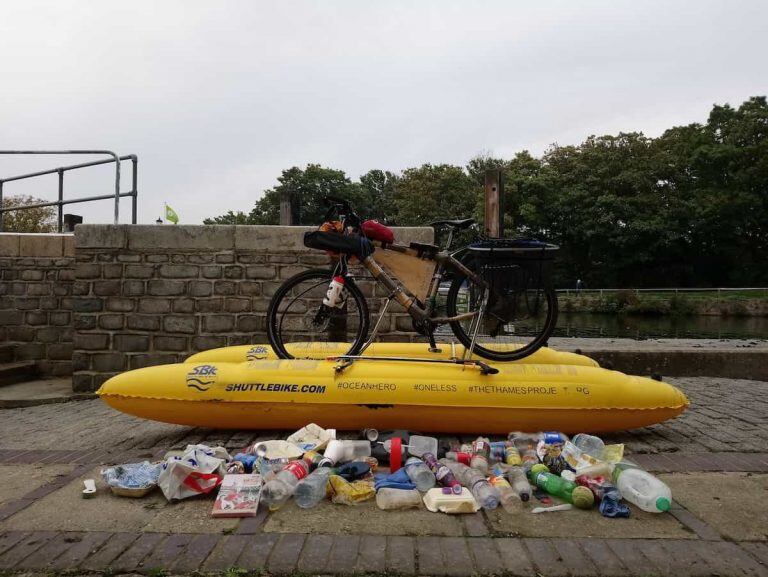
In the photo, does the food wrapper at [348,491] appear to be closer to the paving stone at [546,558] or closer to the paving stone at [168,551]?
the paving stone at [168,551]

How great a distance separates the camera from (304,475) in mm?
3170

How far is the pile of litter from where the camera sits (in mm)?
2850

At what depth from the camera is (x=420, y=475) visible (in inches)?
123

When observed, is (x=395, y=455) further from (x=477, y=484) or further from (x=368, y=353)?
(x=368, y=353)

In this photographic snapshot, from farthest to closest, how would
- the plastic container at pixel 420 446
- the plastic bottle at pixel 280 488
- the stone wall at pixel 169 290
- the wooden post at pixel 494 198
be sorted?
the stone wall at pixel 169 290 < the wooden post at pixel 494 198 < the plastic container at pixel 420 446 < the plastic bottle at pixel 280 488

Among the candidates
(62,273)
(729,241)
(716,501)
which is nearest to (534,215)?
(729,241)

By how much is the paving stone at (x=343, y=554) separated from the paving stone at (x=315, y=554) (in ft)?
0.07

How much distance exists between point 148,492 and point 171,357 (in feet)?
11.7

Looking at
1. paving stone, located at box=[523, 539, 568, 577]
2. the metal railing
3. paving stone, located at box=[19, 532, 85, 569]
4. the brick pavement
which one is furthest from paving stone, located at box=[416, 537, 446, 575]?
the metal railing

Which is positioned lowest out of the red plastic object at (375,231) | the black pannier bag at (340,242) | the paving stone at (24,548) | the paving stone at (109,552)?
the paving stone at (24,548)

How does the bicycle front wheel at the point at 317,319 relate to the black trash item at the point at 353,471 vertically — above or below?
above

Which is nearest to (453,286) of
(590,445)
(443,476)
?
(590,445)

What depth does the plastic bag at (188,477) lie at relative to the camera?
9.73ft

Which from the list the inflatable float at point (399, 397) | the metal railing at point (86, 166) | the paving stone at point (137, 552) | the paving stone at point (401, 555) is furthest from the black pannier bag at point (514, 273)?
the metal railing at point (86, 166)
